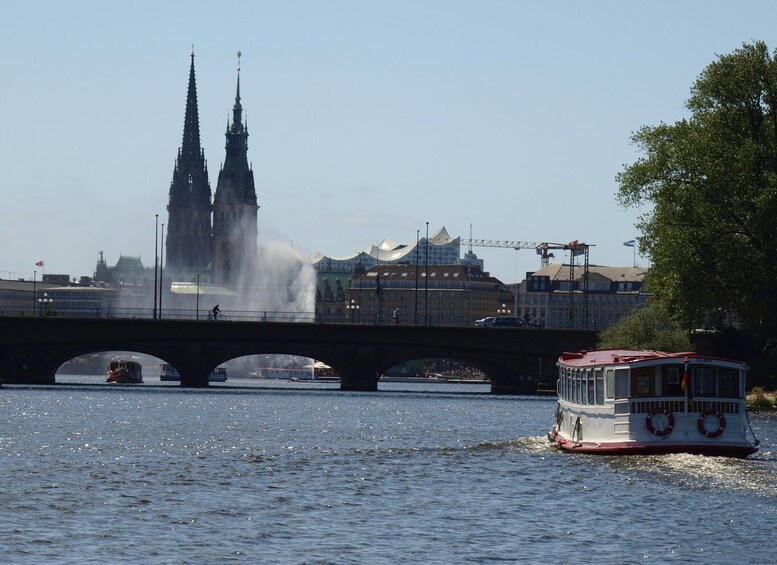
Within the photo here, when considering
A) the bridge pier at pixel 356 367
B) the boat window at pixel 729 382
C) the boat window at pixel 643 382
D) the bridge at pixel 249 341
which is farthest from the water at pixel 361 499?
the bridge pier at pixel 356 367

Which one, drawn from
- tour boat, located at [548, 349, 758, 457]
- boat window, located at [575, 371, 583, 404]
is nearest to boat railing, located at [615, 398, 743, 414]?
tour boat, located at [548, 349, 758, 457]

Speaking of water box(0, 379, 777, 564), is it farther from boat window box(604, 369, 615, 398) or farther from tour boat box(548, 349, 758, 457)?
boat window box(604, 369, 615, 398)

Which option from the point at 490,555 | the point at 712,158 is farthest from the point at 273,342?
the point at 490,555

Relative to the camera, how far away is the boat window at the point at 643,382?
2179 inches

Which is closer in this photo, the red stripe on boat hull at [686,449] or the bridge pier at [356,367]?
the red stripe on boat hull at [686,449]

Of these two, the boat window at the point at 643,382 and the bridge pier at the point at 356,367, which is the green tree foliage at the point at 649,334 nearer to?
the bridge pier at the point at 356,367

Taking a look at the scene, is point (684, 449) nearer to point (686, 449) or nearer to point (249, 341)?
point (686, 449)

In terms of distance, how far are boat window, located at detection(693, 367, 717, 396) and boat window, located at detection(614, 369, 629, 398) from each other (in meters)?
2.04

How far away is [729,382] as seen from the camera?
55938 mm

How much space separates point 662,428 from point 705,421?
139 cm

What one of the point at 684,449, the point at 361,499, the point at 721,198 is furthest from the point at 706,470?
the point at 721,198

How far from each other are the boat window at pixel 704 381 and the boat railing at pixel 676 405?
276 mm

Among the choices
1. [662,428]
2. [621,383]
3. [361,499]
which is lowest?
[361,499]

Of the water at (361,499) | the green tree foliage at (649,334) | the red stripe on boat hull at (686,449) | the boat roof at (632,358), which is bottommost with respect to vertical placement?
the water at (361,499)
